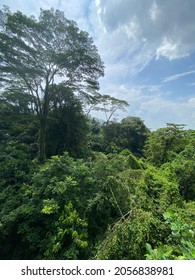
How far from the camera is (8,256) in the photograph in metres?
3.99

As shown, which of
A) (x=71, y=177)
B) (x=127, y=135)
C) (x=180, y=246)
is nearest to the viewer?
(x=180, y=246)

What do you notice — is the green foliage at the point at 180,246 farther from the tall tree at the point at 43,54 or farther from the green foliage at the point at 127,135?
the green foliage at the point at 127,135

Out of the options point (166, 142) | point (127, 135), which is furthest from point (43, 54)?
point (127, 135)

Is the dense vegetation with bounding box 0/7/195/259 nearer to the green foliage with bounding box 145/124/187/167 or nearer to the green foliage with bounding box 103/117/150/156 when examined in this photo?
the green foliage with bounding box 145/124/187/167

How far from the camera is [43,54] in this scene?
8898 millimetres

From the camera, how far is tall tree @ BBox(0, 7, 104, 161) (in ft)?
27.1

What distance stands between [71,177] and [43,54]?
734cm

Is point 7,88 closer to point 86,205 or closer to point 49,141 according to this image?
point 49,141

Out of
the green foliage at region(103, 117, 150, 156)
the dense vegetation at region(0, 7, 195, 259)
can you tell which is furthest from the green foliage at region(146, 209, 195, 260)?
the green foliage at region(103, 117, 150, 156)

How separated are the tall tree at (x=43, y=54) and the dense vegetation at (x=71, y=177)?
1.9 inches

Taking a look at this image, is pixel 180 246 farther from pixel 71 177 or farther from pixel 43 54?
pixel 43 54

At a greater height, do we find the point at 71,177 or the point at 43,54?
the point at 43,54

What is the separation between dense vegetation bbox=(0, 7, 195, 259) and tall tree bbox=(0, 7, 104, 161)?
1.9 inches
